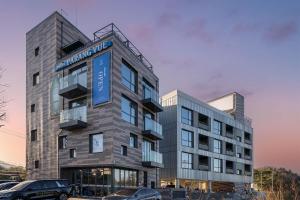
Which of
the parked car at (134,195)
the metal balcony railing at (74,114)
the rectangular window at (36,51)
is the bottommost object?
the parked car at (134,195)

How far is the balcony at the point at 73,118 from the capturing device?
35562 mm

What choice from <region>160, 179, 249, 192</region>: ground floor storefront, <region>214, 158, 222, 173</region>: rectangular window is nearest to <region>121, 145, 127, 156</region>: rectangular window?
<region>160, 179, 249, 192</region>: ground floor storefront

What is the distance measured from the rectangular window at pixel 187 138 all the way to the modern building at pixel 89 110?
40.6 feet

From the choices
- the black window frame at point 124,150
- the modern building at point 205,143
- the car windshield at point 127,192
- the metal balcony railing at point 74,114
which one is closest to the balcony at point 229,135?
the modern building at point 205,143

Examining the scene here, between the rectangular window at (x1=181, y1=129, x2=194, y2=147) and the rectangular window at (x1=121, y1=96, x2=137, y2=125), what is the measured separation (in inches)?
719

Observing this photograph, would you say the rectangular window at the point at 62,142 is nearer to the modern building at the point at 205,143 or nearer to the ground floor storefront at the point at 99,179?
the ground floor storefront at the point at 99,179

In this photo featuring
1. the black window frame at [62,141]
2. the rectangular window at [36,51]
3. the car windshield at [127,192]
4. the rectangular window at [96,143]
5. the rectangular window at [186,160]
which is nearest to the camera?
the car windshield at [127,192]

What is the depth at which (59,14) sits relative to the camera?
40594 millimetres

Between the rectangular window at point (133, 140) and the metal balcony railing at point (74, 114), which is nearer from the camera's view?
the metal balcony railing at point (74, 114)

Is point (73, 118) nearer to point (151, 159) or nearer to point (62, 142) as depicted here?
point (62, 142)

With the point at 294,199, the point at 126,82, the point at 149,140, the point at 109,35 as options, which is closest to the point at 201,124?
the point at 149,140

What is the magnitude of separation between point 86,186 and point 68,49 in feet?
43.8

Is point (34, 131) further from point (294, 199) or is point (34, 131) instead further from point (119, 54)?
point (294, 199)

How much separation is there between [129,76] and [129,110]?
313cm
